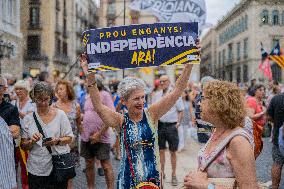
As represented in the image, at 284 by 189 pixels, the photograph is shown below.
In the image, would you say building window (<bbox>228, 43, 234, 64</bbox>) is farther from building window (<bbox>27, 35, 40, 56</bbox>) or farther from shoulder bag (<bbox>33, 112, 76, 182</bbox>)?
shoulder bag (<bbox>33, 112, 76, 182</bbox>)

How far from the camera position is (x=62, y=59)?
47.5 m

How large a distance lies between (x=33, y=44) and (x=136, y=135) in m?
43.1

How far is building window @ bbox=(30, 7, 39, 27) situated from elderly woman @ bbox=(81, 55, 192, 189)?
1657 inches

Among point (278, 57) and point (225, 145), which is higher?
point (278, 57)

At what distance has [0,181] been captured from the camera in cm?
316

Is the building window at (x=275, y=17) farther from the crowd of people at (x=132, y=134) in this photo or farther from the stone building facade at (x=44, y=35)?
the crowd of people at (x=132, y=134)

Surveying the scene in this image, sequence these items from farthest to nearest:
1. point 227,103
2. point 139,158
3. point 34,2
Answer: point 34,2 < point 139,158 < point 227,103

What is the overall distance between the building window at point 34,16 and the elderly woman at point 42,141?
41.3 meters

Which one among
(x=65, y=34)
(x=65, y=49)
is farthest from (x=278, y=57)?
(x=65, y=49)

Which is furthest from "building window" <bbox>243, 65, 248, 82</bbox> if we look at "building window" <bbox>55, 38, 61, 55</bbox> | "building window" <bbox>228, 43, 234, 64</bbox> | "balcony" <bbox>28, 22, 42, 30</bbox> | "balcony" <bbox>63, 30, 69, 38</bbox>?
"balcony" <bbox>28, 22, 42, 30</bbox>

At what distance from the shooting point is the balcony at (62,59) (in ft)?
148

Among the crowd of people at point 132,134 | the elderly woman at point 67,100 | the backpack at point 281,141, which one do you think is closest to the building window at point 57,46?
the crowd of people at point 132,134

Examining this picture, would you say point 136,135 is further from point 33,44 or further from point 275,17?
point 275,17

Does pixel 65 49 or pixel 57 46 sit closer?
pixel 57 46
